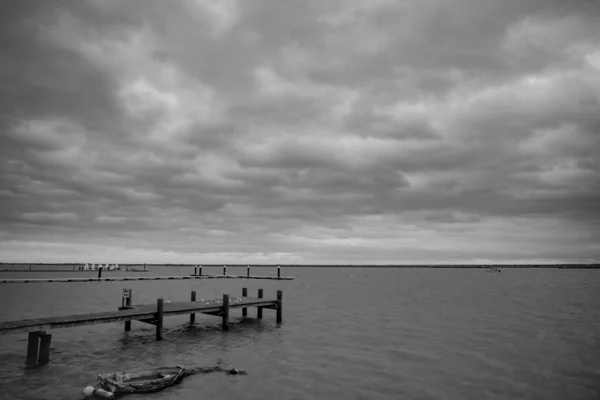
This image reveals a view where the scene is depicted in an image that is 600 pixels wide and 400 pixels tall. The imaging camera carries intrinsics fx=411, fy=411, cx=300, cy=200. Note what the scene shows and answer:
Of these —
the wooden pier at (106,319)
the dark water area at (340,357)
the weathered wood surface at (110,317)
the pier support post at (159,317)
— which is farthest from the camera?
the pier support post at (159,317)

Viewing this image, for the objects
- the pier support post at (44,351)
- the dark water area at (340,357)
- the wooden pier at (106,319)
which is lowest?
the dark water area at (340,357)

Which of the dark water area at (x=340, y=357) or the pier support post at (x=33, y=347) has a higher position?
the pier support post at (x=33, y=347)

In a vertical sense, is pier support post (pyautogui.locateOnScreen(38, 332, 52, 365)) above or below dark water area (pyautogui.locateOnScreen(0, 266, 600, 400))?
above

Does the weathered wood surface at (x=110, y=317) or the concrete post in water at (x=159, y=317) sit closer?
the weathered wood surface at (x=110, y=317)

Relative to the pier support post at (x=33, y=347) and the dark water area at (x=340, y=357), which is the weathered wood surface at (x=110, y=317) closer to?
the pier support post at (x=33, y=347)

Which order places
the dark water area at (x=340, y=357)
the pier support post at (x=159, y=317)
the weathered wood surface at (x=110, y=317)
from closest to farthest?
the dark water area at (x=340, y=357), the weathered wood surface at (x=110, y=317), the pier support post at (x=159, y=317)

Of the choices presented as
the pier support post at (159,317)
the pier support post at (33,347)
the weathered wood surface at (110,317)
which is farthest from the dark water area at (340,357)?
the weathered wood surface at (110,317)

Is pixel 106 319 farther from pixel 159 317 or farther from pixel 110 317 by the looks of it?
pixel 159 317

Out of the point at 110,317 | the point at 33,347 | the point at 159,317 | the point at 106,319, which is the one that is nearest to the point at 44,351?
the point at 33,347

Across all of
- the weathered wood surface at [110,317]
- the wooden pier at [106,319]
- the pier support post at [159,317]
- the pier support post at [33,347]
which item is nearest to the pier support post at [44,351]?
the wooden pier at [106,319]

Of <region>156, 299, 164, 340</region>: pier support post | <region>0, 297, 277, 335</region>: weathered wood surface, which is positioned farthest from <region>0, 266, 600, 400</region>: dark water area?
<region>0, 297, 277, 335</region>: weathered wood surface

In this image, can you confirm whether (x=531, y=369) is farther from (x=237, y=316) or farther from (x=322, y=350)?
(x=237, y=316)

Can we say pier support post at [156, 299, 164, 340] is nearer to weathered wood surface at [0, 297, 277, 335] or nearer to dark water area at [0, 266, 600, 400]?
weathered wood surface at [0, 297, 277, 335]

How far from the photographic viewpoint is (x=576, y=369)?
19297 mm
